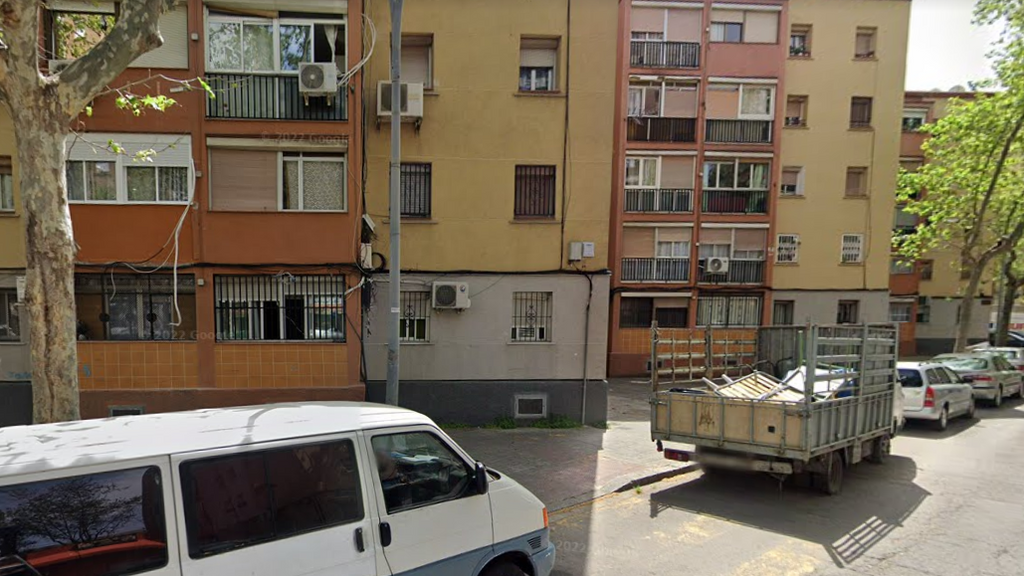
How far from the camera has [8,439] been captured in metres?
2.70

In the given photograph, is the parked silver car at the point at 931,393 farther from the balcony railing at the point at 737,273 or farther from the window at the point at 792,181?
the window at the point at 792,181

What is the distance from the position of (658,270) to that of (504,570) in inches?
639

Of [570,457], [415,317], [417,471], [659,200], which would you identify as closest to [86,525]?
[417,471]

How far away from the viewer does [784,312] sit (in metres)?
19.7

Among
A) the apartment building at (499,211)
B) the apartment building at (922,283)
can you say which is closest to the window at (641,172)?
the apartment building at (499,211)

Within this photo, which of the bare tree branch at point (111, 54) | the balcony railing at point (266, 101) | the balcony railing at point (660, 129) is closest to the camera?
the bare tree branch at point (111, 54)

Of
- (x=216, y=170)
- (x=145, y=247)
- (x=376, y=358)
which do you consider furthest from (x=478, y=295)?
(x=145, y=247)

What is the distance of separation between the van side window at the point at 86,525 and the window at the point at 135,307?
26.0ft

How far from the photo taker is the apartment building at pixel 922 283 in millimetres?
23828

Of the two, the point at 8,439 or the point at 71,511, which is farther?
the point at 8,439

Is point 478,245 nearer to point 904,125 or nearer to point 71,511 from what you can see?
point 71,511

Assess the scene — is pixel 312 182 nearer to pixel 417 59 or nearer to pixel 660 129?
pixel 417 59

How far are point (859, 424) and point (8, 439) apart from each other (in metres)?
9.15

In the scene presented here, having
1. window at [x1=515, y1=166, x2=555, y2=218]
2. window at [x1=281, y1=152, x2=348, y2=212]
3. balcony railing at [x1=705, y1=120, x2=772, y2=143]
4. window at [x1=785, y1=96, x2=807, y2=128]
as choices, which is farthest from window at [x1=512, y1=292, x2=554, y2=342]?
window at [x1=785, y1=96, x2=807, y2=128]
